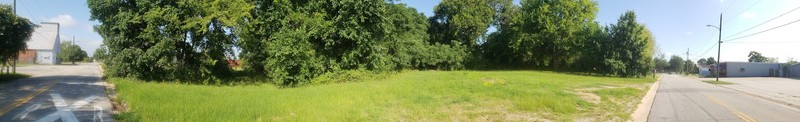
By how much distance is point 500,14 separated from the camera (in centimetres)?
5438

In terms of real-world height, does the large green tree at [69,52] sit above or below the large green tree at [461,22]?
below

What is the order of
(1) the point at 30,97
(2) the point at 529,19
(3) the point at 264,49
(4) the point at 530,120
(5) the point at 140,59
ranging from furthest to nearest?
(2) the point at 529,19, (3) the point at 264,49, (5) the point at 140,59, (1) the point at 30,97, (4) the point at 530,120

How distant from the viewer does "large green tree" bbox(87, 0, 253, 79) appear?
23797 millimetres

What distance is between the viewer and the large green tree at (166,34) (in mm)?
23797

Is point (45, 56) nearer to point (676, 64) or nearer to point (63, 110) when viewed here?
point (63, 110)

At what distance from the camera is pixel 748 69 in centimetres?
6719

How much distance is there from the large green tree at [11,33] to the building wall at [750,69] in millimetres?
77027

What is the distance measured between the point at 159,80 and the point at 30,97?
12.7 m

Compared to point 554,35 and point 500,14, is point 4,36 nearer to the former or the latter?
point 554,35

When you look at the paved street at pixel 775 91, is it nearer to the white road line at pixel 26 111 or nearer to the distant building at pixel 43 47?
the white road line at pixel 26 111

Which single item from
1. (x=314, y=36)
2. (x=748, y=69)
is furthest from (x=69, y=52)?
(x=748, y=69)

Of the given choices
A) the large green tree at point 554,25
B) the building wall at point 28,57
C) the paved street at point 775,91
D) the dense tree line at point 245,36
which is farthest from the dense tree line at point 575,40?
the building wall at point 28,57

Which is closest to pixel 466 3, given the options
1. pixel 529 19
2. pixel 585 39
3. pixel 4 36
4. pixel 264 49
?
pixel 529 19

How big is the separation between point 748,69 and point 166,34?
75.6 metres
